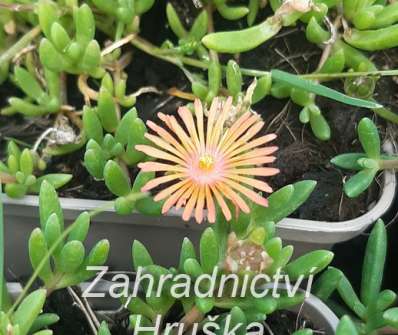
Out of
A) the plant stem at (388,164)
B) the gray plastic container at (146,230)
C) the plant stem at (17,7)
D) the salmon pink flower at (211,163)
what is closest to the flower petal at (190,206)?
the salmon pink flower at (211,163)

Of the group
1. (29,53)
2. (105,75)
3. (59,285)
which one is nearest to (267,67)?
(105,75)

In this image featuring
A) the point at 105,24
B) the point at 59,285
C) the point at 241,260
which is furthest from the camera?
the point at 105,24

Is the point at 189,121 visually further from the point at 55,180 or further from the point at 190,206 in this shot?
the point at 55,180

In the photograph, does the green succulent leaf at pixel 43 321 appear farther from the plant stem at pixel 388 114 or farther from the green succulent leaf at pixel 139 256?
the plant stem at pixel 388 114

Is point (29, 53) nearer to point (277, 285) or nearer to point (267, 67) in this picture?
point (267, 67)

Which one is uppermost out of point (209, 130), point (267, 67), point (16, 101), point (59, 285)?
point (267, 67)

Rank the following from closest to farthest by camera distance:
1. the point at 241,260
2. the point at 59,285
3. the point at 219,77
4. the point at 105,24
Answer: the point at 241,260
the point at 59,285
the point at 219,77
the point at 105,24
